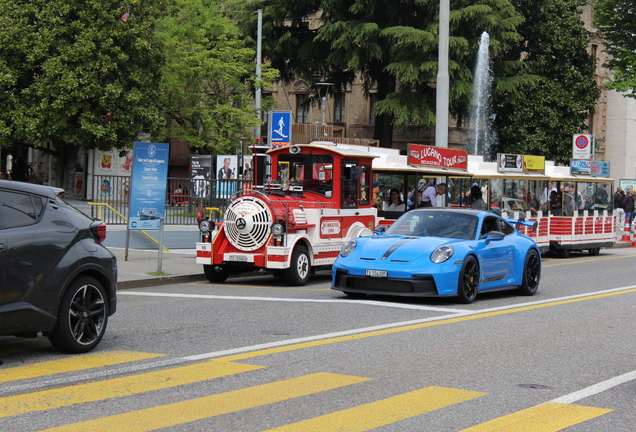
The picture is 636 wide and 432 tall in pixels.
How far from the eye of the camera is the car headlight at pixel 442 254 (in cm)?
1279

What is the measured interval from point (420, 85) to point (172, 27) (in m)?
12.0

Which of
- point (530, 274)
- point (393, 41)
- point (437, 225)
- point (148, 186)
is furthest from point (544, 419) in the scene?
point (393, 41)

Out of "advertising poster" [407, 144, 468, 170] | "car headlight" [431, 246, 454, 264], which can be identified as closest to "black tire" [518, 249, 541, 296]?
"car headlight" [431, 246, 454, 264]

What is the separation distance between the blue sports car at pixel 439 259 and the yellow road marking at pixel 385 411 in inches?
221

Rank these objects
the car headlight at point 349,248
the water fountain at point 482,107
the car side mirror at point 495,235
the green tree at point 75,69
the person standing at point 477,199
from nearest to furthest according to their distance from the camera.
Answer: the car headlight at point 349,248 → the car side mirror at point 495,235 → the person standing at point 477,199 → the green tree at point 75,69 → the water fountain at point 482,107

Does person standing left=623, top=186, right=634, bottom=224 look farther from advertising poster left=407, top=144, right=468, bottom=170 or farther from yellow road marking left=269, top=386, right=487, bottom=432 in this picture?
yellow road marking left=269, top=386, right=487, bottom=432

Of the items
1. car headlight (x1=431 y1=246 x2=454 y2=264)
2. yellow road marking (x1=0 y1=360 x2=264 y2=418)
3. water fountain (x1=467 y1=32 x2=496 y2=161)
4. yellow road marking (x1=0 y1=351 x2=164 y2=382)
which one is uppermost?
water fountain (x1=467 y1=32 x2=496 y2=161)

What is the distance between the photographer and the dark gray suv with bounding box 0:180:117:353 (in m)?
7.68

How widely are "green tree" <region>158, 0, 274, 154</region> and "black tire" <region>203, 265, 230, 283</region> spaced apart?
24.0 m

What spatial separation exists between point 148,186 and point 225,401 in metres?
11.4

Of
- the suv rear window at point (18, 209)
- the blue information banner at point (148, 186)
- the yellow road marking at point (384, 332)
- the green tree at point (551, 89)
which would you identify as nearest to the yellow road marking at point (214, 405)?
the yellow road marking at point (384, 332)

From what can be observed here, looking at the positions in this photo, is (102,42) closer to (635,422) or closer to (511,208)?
(511,208)

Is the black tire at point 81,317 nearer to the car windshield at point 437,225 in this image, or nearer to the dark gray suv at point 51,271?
the dark gray suv at point 51,271

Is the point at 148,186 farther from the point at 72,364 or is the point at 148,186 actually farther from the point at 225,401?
the point at 225,401
